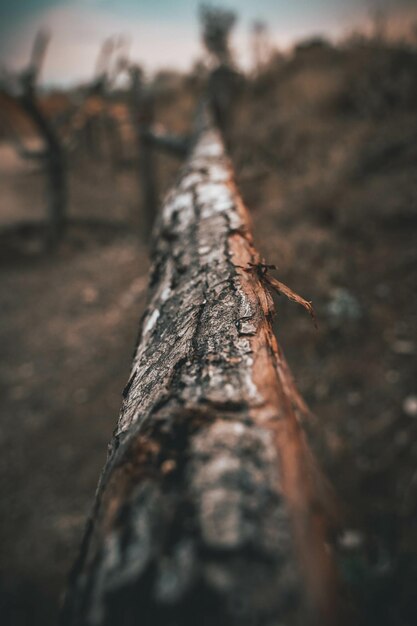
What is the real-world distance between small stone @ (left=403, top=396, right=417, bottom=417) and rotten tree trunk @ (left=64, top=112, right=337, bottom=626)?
2264mm

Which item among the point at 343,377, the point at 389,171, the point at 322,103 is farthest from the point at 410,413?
the point at 322,103

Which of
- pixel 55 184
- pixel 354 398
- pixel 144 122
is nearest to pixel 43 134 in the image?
pixel 55 184

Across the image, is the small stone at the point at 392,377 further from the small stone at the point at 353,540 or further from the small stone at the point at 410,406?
the small stone at the point at 353,540

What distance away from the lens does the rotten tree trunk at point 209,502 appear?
298mm

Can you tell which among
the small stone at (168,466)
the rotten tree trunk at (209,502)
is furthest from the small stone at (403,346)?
the small stone at (168,466)

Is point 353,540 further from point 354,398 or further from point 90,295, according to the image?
point 90,295

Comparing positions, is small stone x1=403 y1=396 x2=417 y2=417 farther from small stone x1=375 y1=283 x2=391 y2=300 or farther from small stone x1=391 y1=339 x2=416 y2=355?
small stone x1=375 y1=283 x2=391 y2=300

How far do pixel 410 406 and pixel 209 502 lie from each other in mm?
2630

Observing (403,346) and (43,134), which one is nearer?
(403,346)

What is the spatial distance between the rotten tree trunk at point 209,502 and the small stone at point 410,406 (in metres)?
2.26

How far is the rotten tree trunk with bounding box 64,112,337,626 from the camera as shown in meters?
0.30

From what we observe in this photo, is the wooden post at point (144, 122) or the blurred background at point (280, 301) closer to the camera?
the blurred background at point (280, 301)

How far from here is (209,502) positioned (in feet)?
1.17

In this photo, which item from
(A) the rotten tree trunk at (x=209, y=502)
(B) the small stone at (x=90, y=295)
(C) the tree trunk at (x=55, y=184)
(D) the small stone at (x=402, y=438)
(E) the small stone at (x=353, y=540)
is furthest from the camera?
(C) the tree trunk at (x=55, y=184)
